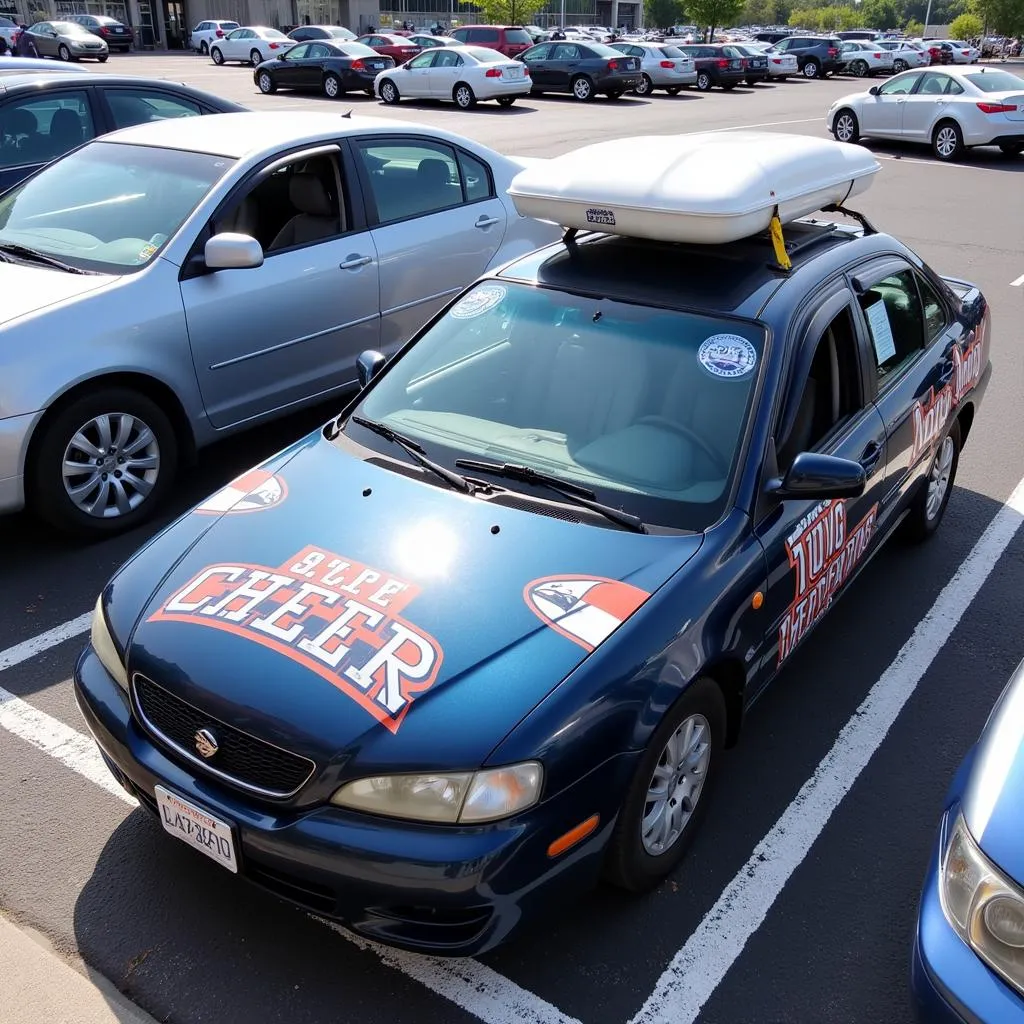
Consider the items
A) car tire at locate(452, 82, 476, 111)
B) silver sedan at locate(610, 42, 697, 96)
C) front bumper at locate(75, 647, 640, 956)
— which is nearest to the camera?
front bumper at locate(75, 647, 640, 956)

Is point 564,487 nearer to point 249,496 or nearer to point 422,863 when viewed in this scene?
point 249,496

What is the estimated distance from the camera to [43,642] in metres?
4.17

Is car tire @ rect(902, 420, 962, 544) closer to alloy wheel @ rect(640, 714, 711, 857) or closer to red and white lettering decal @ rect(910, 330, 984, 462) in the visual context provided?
red and white lettering decal @ rect(910, 330, 984, 462)

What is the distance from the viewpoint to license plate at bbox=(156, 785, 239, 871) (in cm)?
252

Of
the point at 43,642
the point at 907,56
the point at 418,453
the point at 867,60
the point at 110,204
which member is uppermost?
the point at 110,204

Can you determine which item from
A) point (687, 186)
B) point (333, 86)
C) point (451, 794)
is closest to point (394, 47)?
point (333, 86)

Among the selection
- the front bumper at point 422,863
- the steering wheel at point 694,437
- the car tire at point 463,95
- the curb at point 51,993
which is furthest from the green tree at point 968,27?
the curb at point 51,993

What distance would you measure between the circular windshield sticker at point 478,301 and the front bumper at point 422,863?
190cm

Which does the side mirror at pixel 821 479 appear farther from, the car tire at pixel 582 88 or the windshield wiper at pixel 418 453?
the car tire at pixel 582 88

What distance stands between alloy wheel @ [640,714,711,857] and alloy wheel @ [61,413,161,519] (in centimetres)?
319

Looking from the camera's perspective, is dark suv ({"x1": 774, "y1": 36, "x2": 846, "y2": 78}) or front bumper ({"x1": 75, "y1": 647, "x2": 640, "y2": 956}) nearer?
front bumper ({"x1": 75, "y1": 647, "x2": 640, "y2": 956})

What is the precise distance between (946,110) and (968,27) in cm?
6348

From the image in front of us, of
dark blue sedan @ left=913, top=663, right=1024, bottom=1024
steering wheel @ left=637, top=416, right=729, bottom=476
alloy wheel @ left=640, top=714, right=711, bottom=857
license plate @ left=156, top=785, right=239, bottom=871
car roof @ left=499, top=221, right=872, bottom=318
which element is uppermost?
car roof @ left=499, top=221, right=872, bottom=318

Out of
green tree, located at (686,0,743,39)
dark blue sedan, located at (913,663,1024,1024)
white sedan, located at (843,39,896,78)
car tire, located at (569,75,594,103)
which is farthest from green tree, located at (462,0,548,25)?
dark blue sedan, located at (913,663,1024,1024)
